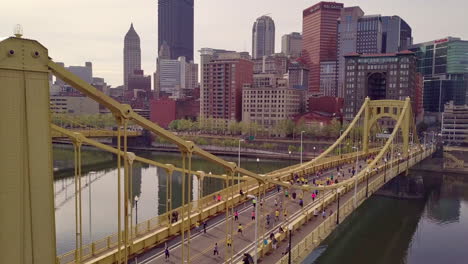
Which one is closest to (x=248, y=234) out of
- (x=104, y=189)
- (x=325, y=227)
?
(x=325, y=227)

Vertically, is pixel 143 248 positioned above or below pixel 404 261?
above

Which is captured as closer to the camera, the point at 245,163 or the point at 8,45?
the point at 8,45

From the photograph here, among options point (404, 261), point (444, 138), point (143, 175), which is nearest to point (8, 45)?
point (404, 261)

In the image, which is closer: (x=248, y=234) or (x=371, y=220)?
(x=248, y=234)

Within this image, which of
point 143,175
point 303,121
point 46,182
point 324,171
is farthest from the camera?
point 303,121

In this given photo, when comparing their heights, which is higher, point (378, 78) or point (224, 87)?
point (378, 78)

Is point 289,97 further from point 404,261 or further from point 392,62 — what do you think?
point 404,261

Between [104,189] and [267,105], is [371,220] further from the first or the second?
[267,105]

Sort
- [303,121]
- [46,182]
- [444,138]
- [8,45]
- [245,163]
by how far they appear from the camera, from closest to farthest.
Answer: [8,45], [46,182], [245,163], [444,138], [303,121]
